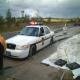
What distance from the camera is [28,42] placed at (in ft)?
40.7

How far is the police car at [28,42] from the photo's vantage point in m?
12.0

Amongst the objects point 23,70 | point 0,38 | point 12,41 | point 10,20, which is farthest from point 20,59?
point 10,20

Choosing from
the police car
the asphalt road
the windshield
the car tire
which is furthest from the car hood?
the asphalt road

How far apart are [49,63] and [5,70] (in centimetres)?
225

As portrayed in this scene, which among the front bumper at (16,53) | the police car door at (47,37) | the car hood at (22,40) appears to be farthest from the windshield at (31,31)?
the front bumper at (16,53)

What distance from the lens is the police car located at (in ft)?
39.2

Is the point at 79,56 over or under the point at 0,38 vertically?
under

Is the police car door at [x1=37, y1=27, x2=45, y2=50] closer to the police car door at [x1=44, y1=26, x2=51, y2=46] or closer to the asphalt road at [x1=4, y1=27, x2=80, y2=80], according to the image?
the police car door at [x1=44, y1=26, x2=51, y2=46]

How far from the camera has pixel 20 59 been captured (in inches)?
480

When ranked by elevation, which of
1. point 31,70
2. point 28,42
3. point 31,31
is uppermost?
point 31,31

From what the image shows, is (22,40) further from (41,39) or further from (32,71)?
(32,71)

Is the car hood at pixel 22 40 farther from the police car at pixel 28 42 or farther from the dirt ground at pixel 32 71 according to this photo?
the dirt ground at pixel 32 71

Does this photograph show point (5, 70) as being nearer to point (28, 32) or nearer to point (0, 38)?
point (0, 38)

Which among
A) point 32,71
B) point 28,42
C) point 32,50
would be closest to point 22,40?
point 28,42
